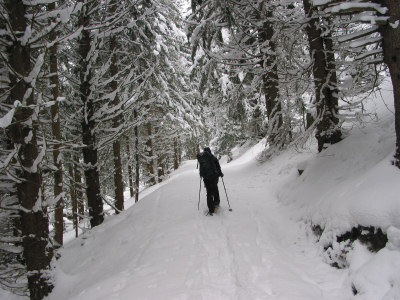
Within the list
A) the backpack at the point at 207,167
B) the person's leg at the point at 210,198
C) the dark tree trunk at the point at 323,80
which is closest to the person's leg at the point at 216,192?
the person's leg at the point at 210,198

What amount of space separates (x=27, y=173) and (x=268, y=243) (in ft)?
16.0

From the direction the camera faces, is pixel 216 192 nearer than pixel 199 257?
No

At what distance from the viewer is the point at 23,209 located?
→ 4.41 meters

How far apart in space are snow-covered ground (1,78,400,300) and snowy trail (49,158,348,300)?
2 centimetres

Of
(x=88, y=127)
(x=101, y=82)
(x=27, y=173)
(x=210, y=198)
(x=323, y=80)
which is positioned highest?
(x=101, y=82)

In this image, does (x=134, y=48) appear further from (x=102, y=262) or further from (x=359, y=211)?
(x=359, y=211)

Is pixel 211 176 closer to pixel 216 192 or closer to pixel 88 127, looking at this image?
pixel 216 192

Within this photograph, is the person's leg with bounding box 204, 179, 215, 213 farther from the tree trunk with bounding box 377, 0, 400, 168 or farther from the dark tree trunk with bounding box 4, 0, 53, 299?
the tree trunk with bounding box 377, 0, 400, 168

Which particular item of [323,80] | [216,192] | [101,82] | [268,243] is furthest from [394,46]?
[101,82]

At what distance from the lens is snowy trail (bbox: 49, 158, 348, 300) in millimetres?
4168

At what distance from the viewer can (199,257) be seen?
5.31 m

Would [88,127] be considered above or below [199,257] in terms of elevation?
above

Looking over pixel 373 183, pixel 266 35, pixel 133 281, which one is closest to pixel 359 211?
pixel 373 183

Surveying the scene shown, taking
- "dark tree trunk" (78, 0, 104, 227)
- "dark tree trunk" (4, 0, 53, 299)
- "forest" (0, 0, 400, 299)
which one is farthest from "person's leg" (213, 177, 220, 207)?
"dark tree trunk" (4, 0, 53, 299)
